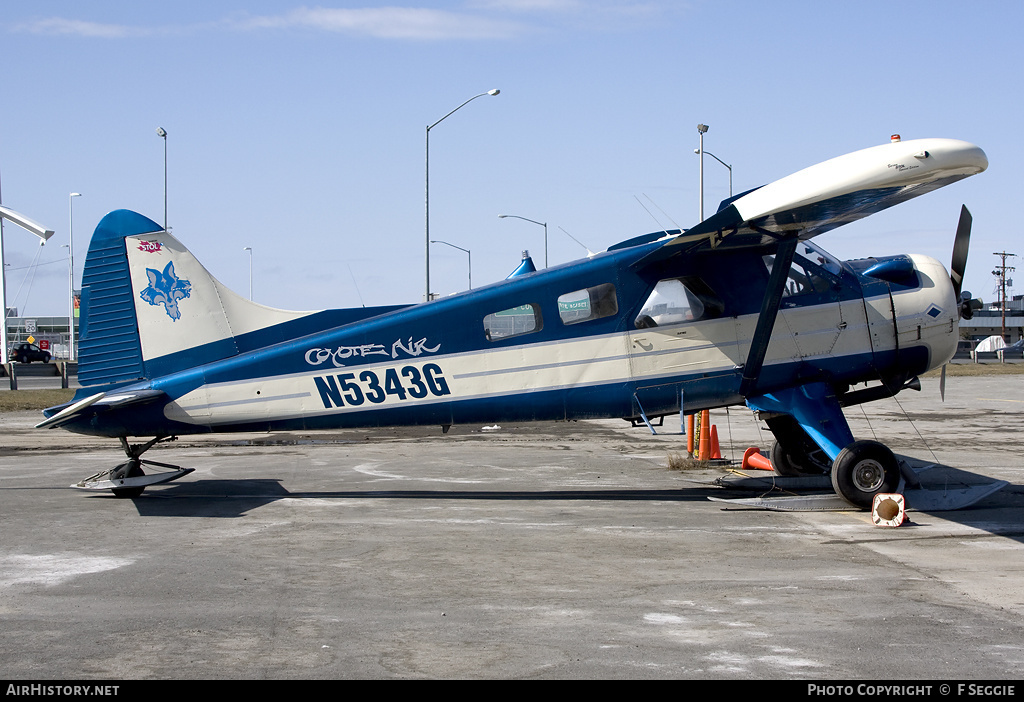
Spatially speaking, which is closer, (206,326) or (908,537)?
(908,537)

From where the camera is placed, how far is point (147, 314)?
10.5 m

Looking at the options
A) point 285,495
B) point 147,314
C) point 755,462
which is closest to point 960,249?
point 755,462

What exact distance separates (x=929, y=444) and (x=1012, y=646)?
38.7ft

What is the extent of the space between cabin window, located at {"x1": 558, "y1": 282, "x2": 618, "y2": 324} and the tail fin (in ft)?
10.4

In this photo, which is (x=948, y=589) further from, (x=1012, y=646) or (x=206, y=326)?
(x=206, y=326)

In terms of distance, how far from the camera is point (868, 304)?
10438 mm

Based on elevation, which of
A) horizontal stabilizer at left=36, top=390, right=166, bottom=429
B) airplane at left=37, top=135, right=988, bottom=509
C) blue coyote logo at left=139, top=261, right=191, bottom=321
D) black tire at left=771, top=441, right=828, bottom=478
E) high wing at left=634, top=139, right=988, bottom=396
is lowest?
black tire at left=771, top=441, right=828, bottom=478

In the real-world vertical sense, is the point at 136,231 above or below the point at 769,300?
above

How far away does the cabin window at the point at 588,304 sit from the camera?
33.7 feet

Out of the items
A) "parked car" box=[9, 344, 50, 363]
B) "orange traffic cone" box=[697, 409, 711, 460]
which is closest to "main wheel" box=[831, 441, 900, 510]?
"orange traffic cone" box=[697, 409, 711, 460]

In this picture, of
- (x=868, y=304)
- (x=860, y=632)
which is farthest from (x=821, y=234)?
(x=860, y=632)

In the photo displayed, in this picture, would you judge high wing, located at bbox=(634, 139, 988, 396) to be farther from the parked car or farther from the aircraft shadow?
the parked car

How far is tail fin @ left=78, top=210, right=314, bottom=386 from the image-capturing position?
412 inches

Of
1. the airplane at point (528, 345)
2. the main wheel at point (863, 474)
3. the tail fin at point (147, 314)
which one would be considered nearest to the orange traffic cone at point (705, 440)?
the airplane at point (528, 345)
